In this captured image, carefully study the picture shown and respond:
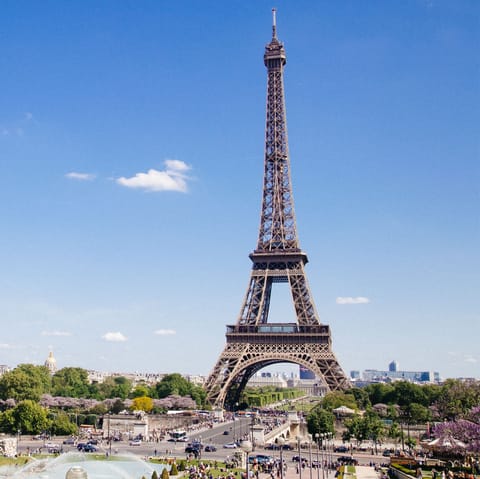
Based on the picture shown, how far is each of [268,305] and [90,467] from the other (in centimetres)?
5717

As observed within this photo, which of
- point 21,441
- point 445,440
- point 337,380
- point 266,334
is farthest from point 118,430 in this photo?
point 445,440

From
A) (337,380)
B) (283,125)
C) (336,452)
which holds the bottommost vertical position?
(336,452)

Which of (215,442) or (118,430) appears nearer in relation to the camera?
(215,442)

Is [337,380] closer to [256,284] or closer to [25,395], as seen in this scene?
[256,284]

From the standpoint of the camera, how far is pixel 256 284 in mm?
102125

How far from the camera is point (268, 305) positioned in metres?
106

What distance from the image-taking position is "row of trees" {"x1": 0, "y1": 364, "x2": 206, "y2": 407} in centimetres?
10469

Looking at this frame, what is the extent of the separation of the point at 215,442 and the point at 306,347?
2750 cm

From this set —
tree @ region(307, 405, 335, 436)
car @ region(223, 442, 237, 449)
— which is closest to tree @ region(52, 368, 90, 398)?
car @ region(223, 442, 237, 449)

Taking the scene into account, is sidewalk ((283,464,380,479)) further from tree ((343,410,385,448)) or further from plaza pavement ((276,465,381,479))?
Result: tree ((343,410,385,448))

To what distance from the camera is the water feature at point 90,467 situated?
156ft

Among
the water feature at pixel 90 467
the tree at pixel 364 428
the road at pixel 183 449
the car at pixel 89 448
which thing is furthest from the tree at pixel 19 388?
the tree at pixel 364 428

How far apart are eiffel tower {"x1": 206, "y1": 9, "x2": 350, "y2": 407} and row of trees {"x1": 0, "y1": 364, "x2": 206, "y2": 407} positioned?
12529mm

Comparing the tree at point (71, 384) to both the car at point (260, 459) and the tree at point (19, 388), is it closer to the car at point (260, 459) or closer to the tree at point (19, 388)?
the tree at point (19, 388)
